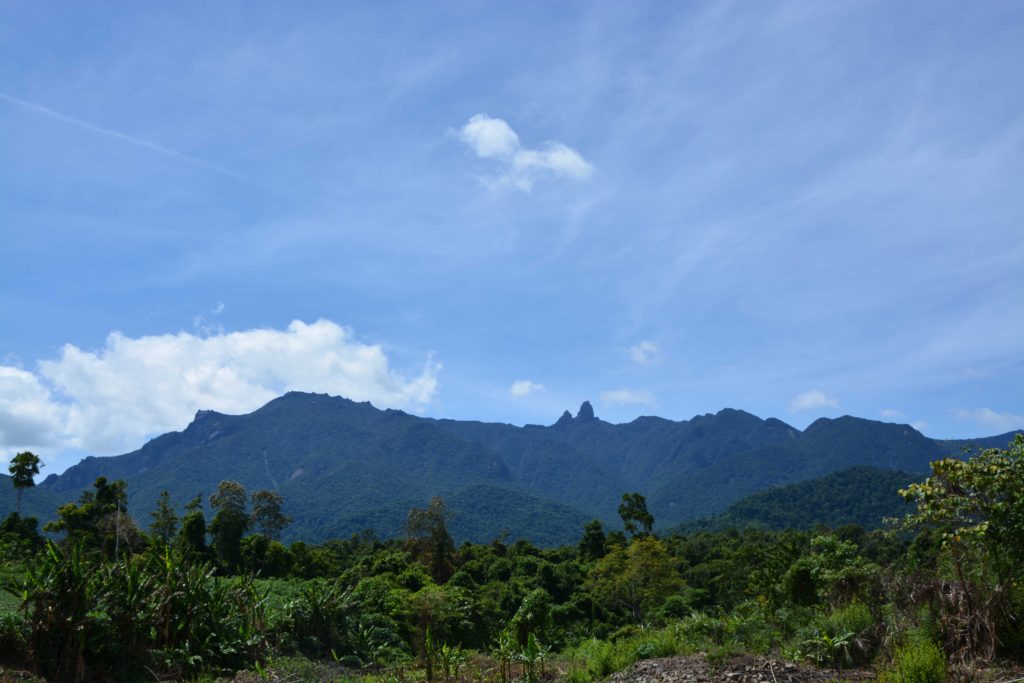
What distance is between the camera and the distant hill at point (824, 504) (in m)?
115

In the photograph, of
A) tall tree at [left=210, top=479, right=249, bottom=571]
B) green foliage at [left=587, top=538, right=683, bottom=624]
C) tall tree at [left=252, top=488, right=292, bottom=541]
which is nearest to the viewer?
green foliage at [left=587, top=538, right=683, bottom=624]

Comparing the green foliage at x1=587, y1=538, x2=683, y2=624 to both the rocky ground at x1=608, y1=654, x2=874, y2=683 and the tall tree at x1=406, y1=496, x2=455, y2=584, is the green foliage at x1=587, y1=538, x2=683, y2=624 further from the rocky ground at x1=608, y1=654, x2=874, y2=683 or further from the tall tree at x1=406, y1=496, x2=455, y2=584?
the rocky ground at x1=608, y1=654, x2=874, y2=683

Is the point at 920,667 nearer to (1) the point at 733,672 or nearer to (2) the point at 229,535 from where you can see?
(1) the point at 733,672

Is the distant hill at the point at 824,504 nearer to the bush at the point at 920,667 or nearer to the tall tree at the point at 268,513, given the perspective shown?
the tall tree at the point at 268,513

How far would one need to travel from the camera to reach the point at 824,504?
125m

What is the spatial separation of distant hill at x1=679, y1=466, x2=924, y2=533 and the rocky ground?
11149 centimetres

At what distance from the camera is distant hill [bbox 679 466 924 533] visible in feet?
378

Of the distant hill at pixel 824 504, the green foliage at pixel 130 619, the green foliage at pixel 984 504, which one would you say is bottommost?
the distant hill at pixel 824 504

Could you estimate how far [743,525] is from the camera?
12194 centimetres

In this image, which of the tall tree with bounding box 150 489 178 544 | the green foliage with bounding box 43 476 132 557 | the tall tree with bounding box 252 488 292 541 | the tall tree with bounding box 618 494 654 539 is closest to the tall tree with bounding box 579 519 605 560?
the tall tree with bounding box 618 494 654 539

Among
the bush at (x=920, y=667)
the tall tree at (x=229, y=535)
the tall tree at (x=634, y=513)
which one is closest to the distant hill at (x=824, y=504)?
the tall tree at (x=634, y=513)

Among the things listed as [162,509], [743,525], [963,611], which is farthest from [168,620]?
[743,525]

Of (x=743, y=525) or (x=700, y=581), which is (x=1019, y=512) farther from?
(x=743, y=525)

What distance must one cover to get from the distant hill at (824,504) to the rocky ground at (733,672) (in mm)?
111490
